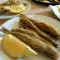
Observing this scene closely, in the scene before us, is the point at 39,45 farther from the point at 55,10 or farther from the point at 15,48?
the point at 55,10

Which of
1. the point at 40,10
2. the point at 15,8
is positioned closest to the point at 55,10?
the point at 40,10

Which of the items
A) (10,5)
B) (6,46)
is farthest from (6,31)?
(10,5)

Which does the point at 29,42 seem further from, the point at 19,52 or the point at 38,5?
the point at 38,5

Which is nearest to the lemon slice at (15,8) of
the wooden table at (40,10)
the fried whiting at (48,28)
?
the wooden table at (40,10)

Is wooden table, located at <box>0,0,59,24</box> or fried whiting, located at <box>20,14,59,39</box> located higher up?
fried whiting, located at <box>20,14,59,39</box>

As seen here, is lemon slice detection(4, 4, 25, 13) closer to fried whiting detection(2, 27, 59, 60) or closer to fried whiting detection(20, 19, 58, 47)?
fried whiting detection(20, 19, 58, 47)

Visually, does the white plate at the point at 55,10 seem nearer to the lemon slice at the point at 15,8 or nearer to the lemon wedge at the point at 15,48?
the lemon slice at the point at 15,8

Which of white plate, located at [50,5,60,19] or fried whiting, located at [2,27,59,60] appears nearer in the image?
fried whiting, located at [2,27,59,60]

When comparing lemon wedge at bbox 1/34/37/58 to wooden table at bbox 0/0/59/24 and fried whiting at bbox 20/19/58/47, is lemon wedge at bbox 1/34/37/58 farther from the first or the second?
wooden table at bbox 0/0/59/24

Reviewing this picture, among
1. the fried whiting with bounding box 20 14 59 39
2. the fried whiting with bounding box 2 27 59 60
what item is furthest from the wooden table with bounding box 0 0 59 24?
the fried whiting with bounding box 2 27 59 60
